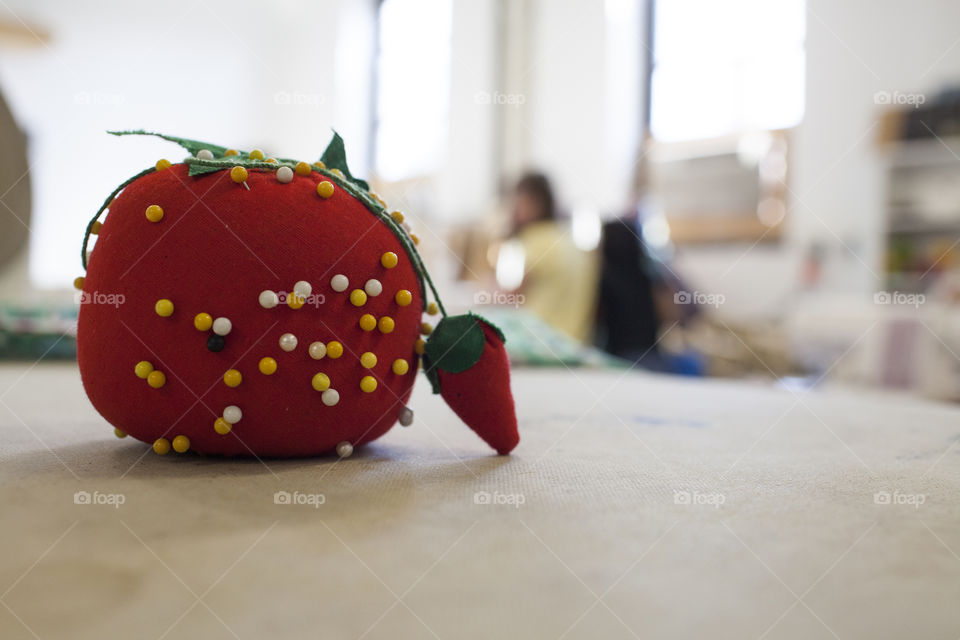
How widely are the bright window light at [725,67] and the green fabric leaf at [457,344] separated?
11.2 feet

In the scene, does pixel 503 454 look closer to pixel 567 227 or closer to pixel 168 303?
pixel 168 303

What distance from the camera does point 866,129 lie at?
344cm

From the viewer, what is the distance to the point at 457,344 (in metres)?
0.75

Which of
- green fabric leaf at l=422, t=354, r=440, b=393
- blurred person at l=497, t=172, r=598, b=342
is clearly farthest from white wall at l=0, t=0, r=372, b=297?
green fabric leaf at l=422, t=354, r=440, b=393

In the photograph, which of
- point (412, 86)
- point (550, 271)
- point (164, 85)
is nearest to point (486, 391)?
point (550, 271)

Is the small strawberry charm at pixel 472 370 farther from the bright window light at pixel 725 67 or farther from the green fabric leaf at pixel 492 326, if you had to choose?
the bright window light at pixel 725 67

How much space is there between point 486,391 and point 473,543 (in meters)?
0.28

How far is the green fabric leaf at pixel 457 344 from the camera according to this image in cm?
75

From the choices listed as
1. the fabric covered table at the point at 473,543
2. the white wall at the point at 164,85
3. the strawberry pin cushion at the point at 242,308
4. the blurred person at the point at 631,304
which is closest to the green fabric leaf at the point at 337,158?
the strawberry pin cushion at the point at 242,308

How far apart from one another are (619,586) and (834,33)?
3.76 meters

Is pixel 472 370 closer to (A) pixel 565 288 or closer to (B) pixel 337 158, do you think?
(B) pixel 337 158

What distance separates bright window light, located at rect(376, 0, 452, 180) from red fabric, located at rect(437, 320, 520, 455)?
156 inches

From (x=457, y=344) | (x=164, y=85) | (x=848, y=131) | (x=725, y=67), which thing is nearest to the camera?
(x=457, y=344)

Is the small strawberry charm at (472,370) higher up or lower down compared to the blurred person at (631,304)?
higher up
